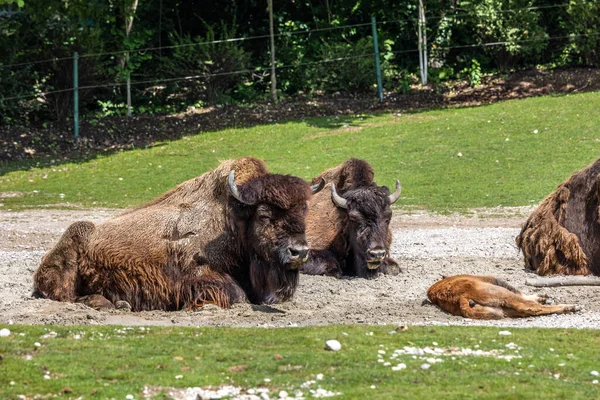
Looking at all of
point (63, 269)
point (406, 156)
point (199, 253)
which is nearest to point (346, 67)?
point (406, 156)

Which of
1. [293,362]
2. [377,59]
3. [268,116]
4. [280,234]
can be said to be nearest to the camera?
[293,362]

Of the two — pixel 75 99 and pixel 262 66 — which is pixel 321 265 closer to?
pixel 75 99

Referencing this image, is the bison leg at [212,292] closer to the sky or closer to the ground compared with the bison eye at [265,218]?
closer to the ground

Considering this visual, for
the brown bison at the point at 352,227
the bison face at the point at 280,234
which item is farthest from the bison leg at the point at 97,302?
the brown bison at the point at 352,227

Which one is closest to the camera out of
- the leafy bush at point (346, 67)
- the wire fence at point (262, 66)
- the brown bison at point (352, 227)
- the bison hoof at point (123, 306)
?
the bison hoof at point (123, 306)

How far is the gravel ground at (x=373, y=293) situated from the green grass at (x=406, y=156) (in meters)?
4.13

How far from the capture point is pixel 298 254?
A: 1145cm

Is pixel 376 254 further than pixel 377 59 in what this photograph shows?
No

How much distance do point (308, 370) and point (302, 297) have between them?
169 inches

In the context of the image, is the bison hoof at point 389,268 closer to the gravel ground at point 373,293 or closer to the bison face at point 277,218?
the gravel ground at point 373,293

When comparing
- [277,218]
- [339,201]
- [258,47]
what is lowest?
[339,201]

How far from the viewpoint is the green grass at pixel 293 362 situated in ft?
24.8

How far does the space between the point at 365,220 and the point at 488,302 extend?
11.6 ft

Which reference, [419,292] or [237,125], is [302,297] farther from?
[237,125]
